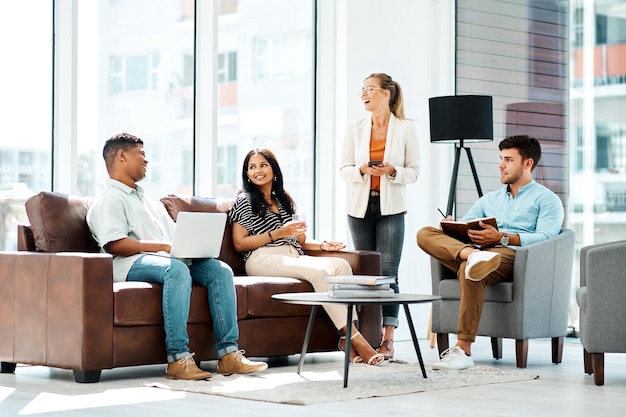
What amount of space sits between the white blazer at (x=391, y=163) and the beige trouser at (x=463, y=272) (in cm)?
47

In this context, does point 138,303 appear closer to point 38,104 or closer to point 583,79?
point 38,104

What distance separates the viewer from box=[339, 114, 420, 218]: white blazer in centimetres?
570

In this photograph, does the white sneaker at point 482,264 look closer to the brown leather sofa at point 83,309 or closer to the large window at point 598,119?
the brown leather sofa at point 83,309

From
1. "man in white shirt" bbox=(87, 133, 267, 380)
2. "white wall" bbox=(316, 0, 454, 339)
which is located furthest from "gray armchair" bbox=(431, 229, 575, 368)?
"white wall" bbox=(316, 0, 454, 339)

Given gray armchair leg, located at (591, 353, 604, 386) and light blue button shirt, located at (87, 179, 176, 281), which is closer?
gray armchair leg, located at (591, 353, 604, 386)

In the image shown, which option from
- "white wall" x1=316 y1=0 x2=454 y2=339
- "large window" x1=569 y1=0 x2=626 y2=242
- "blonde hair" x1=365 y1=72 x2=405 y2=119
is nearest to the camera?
"blonde hair" x1=365 y1=72 x2=405 y2=119

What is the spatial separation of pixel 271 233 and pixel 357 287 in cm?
110

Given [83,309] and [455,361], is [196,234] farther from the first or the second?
[455,361]

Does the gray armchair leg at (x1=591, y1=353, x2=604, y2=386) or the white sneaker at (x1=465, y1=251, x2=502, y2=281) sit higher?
the white sneaker at (x1=465, y1=251, x2=502, y2=281)

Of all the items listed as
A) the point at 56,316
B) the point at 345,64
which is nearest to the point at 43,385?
the point at 56,316

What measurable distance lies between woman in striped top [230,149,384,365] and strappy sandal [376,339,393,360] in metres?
0.46

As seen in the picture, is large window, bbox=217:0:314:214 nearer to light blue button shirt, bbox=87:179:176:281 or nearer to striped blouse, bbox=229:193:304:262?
striped blouse, bbox=229:193:304:262

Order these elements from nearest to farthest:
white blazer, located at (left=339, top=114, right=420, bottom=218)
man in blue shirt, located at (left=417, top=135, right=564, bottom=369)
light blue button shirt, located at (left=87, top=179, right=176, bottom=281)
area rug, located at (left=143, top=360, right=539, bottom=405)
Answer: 1. area rug, located at (left=143, top=360, right=539, bottom=405)
2. light blue button shirt, located at (left=87, top=179, right=176, bottom=281)
3. man in blue shirt, located at (left=417, top=135, right=564, bottom=369)
4. white blazer, located at (left=339, top=114, right=420, bottom=218)

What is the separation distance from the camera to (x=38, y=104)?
17.9 feet
